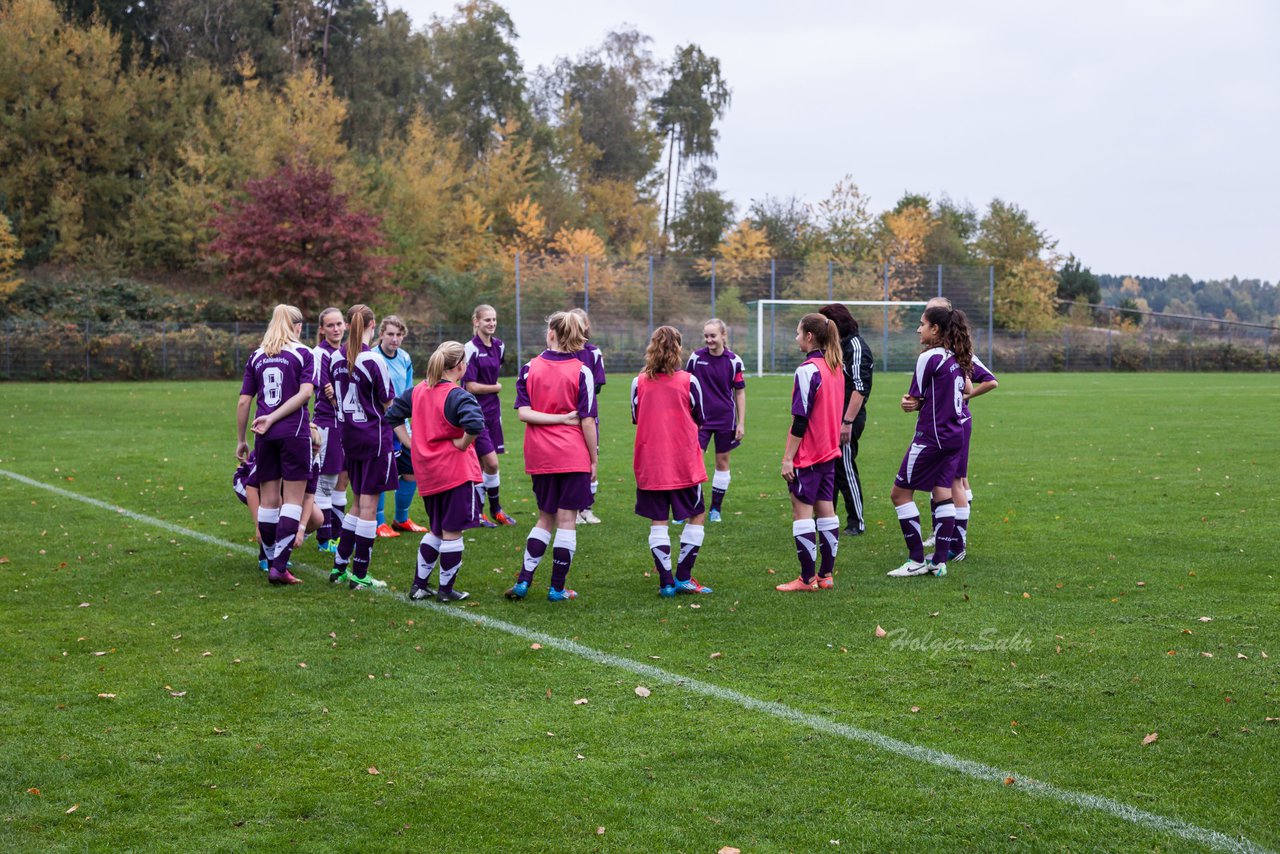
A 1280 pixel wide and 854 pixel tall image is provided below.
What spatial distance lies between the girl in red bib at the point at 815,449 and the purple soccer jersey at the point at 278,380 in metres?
3.34

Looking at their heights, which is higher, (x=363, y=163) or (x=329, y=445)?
(x=363, y=163)

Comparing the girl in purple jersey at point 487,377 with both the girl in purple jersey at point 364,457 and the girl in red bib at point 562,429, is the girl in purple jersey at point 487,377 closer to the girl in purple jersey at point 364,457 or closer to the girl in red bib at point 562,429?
the girl in purple jersey at point 364,457

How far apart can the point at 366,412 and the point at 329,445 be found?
1337 mm

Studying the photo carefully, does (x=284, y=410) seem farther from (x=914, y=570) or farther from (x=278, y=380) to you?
(x=914, y=570)

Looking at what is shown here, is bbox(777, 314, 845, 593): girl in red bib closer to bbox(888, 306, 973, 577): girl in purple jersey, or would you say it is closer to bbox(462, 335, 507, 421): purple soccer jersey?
bbox(888, 306, 973, 577): girl in purple jersey

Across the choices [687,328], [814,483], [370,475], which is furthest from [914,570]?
[687,328]

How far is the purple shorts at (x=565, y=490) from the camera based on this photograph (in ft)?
23.6

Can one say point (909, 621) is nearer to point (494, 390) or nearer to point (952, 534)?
point (952, 534)

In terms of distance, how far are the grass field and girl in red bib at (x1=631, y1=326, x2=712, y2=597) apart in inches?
19.1

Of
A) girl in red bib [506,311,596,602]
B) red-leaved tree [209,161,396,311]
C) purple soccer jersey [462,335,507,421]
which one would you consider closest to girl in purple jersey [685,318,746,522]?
purple soccer jersey [462,335,507,421]

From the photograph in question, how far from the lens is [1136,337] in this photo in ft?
164

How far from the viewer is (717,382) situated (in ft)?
33.6

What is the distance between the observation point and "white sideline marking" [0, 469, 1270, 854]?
3.88 meters

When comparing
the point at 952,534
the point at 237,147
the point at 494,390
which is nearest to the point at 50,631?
the point at 494,390
